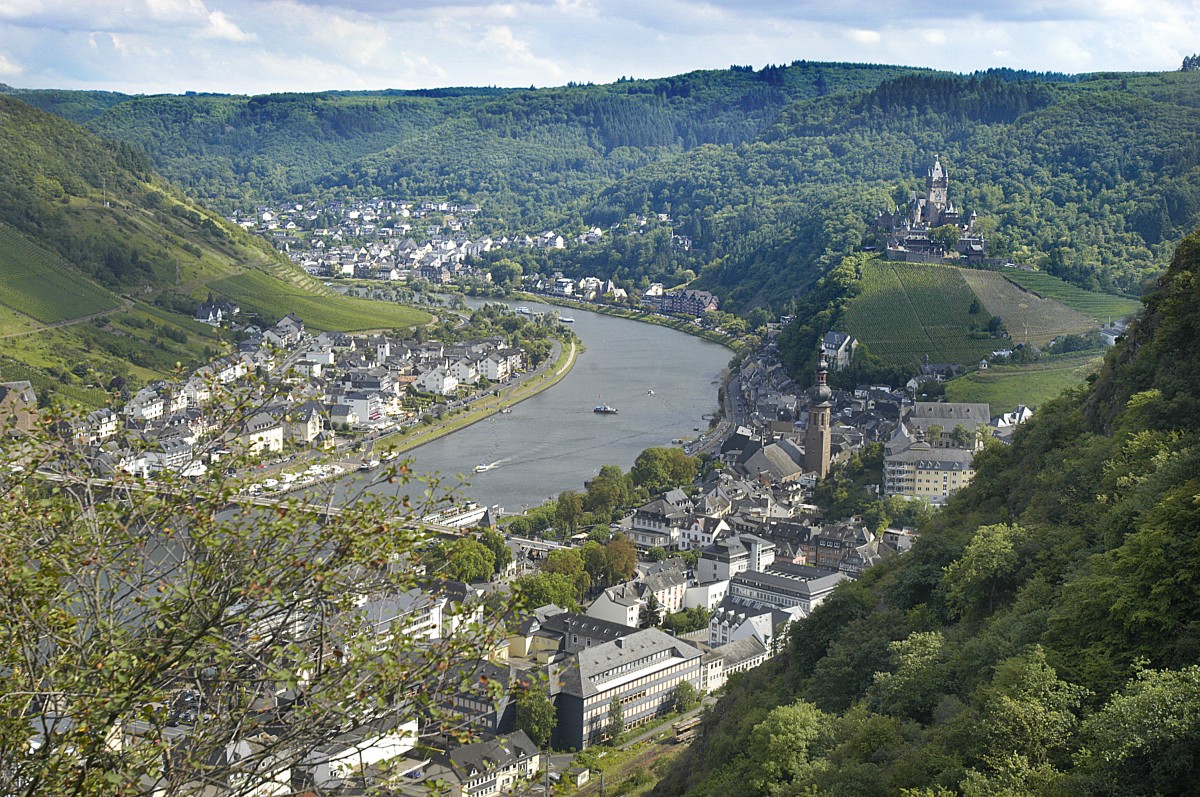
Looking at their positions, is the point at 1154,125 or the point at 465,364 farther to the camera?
the point at 1154,125

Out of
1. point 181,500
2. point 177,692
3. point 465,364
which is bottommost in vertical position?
point 465,364

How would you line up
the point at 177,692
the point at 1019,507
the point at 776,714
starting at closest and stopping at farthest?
the point at 177,692 → the point at 776,714 → the point at 1019,507

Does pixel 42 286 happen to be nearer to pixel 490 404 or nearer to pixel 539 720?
pixel 490 404

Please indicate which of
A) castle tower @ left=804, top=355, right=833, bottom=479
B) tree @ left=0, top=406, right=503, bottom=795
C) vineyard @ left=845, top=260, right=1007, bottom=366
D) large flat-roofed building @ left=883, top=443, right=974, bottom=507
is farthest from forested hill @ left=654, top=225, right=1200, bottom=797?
vineyard @ left=845, top=260, right=1007, bottom=366

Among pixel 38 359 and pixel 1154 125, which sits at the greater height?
pixel 1154 125

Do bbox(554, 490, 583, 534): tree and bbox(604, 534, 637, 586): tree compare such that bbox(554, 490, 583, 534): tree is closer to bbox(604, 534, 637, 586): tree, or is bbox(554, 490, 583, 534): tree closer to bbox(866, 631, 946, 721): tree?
bbox(604, 534, 637, 586): tree

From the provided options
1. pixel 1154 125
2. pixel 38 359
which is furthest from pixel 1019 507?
pixel 1154 125

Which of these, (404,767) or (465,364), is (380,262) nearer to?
(465,364)
